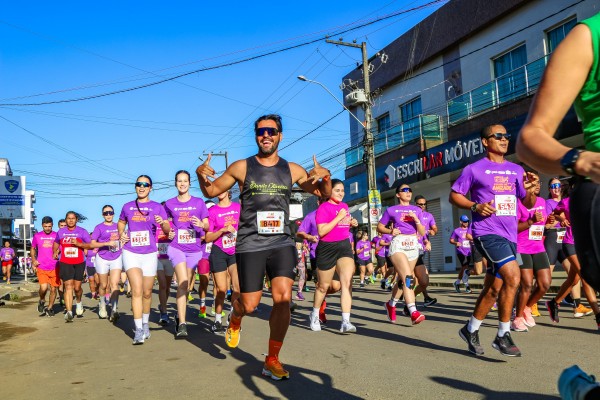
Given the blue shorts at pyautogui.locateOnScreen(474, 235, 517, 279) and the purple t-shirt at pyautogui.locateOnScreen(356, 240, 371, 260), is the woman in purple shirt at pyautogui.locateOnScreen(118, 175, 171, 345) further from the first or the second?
the purple t-shirt at pyautogui.locateOnScreen(356, 240, 371, 260)

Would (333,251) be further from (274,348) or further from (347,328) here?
(274,348)

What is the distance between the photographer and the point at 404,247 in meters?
8.63

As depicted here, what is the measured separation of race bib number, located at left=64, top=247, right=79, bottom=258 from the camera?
37.8 ft

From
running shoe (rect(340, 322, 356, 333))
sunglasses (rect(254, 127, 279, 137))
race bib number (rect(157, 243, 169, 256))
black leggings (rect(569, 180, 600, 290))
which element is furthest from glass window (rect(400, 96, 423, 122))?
black leggings (rect(569, 180, 600, 290))

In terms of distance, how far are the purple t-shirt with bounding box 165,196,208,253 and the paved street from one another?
4.05ft

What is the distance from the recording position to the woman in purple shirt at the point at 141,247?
7648 mm

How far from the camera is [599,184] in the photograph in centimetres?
186

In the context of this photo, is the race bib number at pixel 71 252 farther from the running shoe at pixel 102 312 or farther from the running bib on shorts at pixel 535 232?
the running bib on shorts at pixel 535 232

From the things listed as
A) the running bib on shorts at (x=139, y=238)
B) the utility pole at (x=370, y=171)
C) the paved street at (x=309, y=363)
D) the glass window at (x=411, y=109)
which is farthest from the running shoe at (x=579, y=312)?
the glass window at (x=411, y=109)

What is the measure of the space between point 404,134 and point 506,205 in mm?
19932

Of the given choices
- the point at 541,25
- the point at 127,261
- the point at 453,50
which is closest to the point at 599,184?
the point at 127,261

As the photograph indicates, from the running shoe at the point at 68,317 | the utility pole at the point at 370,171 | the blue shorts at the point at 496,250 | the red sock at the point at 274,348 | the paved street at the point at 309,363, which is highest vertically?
the utility pole at the point at 370,171

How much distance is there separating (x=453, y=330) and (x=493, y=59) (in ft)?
53.4

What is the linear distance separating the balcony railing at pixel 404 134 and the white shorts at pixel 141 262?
699 inches
